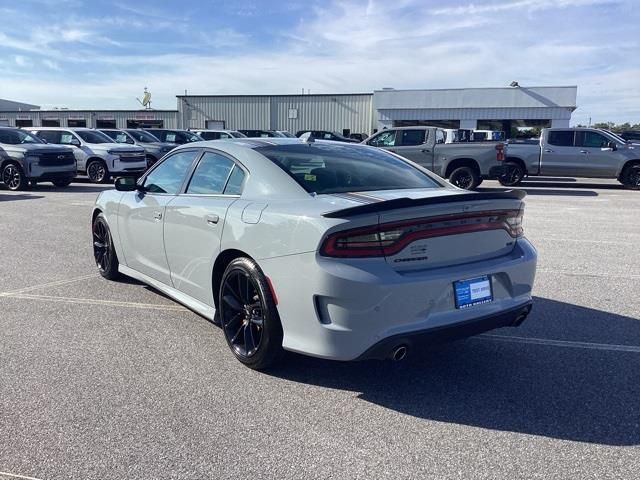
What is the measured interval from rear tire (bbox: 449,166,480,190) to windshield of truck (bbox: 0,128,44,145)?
1250 centimetres

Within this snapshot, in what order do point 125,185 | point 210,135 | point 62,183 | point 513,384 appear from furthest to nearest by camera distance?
point 210,135
point 62,183
point 125,185
point 513,384

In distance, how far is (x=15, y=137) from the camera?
57.0 feet

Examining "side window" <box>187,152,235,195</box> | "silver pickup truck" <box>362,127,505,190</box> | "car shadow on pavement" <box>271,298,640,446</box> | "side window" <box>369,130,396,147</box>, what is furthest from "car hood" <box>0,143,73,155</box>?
"car shadow on pavement" <box>271,298,640,446</box>

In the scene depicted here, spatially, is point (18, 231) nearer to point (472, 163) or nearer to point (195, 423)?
point (195, 423)

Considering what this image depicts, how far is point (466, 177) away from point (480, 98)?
1045 inches

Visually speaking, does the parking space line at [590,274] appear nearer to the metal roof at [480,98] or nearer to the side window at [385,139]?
Answer: the side window at [385,139]

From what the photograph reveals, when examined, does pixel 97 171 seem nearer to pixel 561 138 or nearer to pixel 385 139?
pixel 385 139

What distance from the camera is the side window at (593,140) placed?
17.9 meters

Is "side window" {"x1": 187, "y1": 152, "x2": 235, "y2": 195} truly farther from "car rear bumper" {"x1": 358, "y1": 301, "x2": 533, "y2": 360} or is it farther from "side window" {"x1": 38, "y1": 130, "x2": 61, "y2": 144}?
"side window" {"x1": 38, "y1": 130, "x2": 61, "y2": 144}

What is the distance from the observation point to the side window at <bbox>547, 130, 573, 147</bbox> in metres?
18.2

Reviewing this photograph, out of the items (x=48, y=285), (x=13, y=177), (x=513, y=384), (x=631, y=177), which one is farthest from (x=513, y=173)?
(x=513, y=384)

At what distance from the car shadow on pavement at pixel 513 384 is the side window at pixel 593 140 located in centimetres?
1473

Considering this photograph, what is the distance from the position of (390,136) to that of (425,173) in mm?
13145

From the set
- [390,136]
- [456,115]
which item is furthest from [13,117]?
[390,136]
